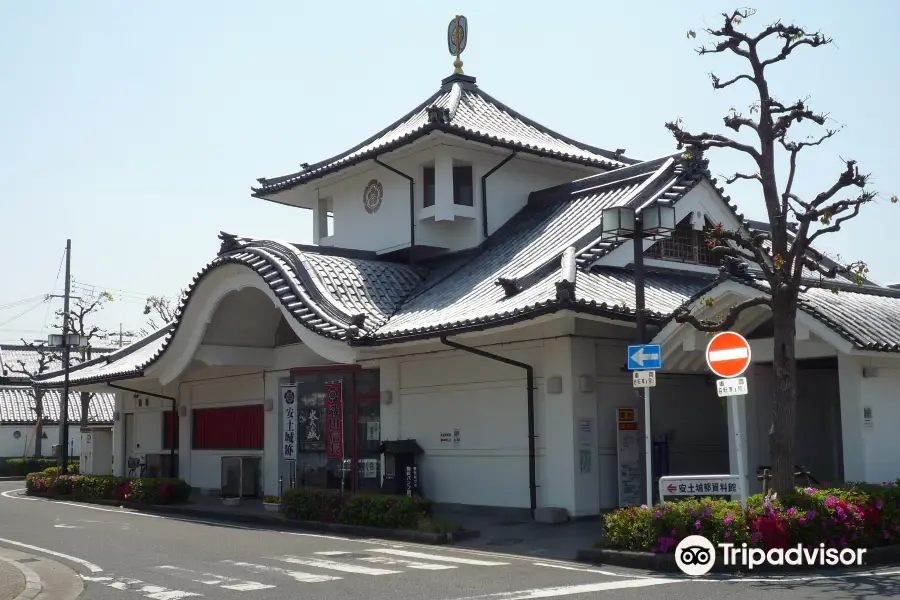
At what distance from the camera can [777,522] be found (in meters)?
11.5

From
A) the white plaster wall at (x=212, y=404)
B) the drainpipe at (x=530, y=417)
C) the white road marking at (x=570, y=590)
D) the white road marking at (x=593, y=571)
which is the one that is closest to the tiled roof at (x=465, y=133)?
the white plaster wall at (x=212, y=404)

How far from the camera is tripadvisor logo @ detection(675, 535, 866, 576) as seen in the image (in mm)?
11266

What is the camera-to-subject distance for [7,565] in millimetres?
13242

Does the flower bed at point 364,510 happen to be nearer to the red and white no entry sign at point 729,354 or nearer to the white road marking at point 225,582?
the white road marking at point 225,582

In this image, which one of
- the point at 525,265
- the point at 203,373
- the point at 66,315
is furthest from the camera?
the point at 66,315

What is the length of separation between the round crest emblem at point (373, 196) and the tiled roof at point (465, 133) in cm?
87

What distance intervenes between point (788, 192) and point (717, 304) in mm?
3033

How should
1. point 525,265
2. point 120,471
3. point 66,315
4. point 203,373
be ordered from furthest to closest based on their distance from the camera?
point 66,315 < point 120,471 < point 203,373 < point 525,265

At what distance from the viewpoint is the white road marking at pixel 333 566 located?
11812mm

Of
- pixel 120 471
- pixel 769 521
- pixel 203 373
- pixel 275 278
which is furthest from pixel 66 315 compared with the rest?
pixel 769 521

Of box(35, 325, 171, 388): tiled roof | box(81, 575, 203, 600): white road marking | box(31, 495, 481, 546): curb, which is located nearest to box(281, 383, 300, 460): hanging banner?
box(31, 495, 481, 546): curb

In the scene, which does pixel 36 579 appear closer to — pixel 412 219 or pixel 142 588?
pixel 142 588

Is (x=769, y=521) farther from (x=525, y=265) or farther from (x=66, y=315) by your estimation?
(x=66, y=315)

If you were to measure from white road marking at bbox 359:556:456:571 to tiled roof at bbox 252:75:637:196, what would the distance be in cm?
1136
